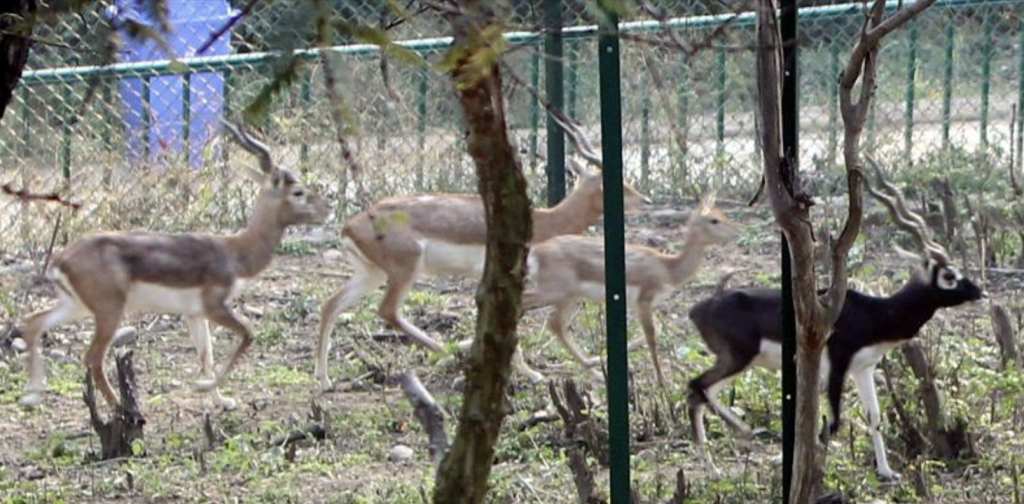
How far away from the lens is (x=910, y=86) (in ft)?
36.2

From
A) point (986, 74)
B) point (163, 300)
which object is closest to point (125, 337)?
point (163, 300)

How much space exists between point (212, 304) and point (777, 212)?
4459 millimetres

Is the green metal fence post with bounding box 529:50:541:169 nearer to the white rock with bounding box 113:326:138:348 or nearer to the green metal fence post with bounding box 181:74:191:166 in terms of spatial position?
the green metal fence post with bounding box 181:74:191:166

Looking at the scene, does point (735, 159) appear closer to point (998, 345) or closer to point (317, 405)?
point (998, 345)

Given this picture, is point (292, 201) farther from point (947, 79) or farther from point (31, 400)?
point (947, 79)

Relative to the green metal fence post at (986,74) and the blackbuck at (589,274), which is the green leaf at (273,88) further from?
the green metal fence post at (986,74)

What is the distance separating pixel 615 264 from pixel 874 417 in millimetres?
1804

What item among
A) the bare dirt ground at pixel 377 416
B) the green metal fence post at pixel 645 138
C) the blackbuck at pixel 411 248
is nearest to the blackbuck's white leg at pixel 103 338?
the bare dirt ground at pixel 377 416

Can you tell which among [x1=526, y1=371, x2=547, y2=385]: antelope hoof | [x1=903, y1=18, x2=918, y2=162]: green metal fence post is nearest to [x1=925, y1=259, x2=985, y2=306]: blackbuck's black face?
[x1=526, y1=371, x2=547, y2=385]: antelope hoof

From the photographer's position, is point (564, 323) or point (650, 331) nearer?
point (650, 331)

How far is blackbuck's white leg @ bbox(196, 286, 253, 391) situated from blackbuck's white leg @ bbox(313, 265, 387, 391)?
1.04ft

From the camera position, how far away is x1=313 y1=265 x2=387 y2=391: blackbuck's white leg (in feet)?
24.7

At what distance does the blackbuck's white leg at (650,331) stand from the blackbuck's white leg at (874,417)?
1.09 meters

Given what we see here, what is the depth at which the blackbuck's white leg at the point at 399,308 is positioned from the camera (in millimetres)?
7852
